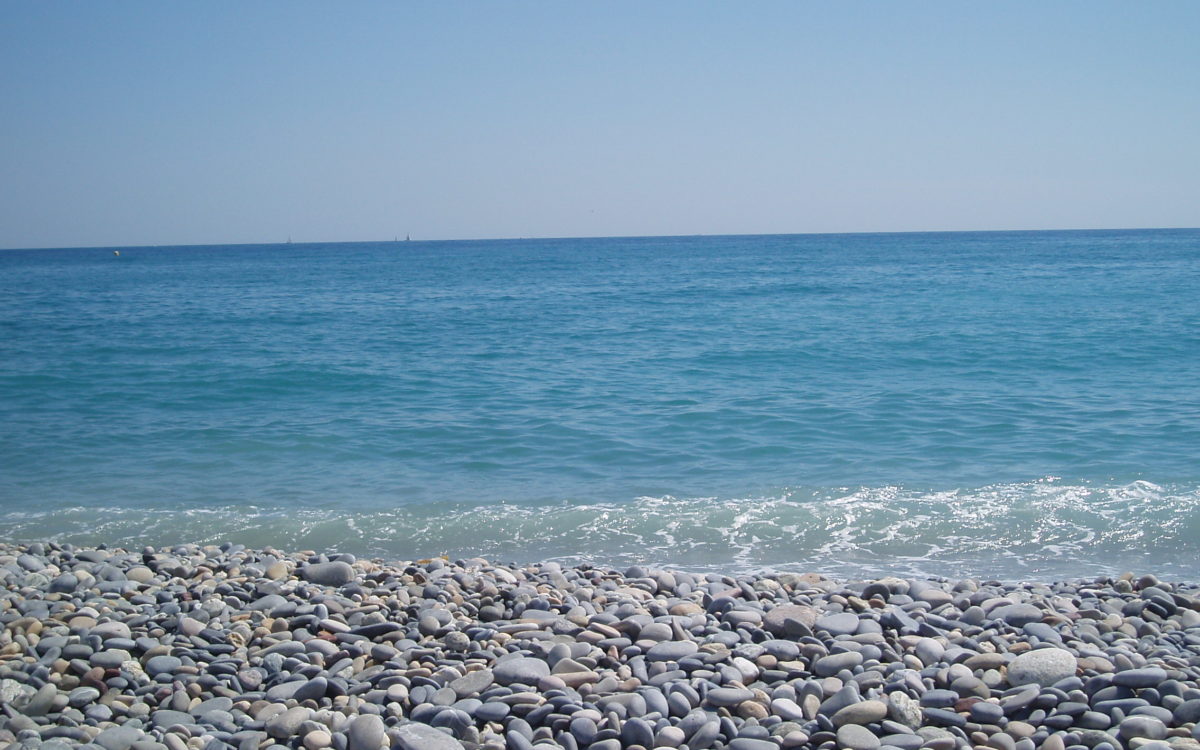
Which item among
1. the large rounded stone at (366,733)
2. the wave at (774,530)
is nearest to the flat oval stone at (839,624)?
the wave at (774,530)

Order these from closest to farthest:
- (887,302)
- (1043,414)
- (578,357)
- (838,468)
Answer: (838,468) < (1043,414) < (578,357) < (887,302)

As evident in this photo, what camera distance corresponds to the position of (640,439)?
11227mm

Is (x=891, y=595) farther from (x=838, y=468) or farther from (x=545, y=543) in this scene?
(x=838, y=468)

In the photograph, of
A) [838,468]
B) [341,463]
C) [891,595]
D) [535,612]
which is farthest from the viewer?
[341,463]

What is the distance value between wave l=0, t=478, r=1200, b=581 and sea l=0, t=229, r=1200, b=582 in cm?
3

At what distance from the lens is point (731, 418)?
40.0 feet

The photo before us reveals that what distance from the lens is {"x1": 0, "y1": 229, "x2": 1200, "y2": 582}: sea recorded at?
798 cm

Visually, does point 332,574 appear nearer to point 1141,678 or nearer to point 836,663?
point 836,663

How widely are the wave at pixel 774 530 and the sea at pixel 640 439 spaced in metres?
0.03

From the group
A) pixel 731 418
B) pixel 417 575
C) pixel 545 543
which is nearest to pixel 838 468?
pixel 731 418

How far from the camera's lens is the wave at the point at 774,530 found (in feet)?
24.2

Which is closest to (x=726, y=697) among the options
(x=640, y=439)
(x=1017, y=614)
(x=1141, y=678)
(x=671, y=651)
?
(x=671, y=651)

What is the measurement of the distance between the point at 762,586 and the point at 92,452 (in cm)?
866

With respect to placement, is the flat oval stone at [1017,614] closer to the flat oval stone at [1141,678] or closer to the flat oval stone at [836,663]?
the flat oval stone at [1141,678]
